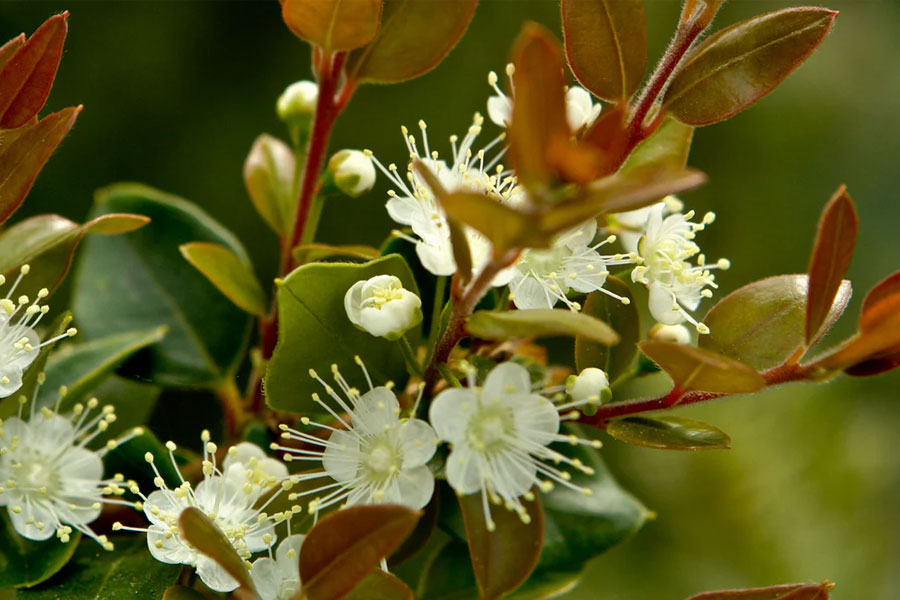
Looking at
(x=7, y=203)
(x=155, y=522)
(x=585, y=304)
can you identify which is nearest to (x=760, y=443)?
(x=585, y=304)

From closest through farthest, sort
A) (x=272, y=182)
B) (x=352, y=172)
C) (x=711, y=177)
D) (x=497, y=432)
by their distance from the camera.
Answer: (x=497, y=432), (x=352, y=172), (x=272, y=182), (x=711, y=177)

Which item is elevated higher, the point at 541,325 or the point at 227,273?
the point at 541,325

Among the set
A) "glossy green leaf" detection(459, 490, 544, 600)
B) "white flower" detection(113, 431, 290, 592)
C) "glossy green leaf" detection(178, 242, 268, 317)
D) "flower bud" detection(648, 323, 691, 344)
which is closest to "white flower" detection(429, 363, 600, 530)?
"glossy green leaf" detection(459, 490, 544, 600)

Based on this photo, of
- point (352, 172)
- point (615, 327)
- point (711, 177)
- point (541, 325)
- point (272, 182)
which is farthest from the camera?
point (711, 177)

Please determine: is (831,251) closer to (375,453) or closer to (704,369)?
(704,369)

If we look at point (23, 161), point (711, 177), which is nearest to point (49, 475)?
point (23, 161)

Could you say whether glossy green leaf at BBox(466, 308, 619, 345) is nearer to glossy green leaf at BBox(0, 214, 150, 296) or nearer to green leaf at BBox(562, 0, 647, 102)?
green leaf at BBox(562, 0, 647, 102)

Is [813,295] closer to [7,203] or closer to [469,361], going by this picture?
[469,361]
